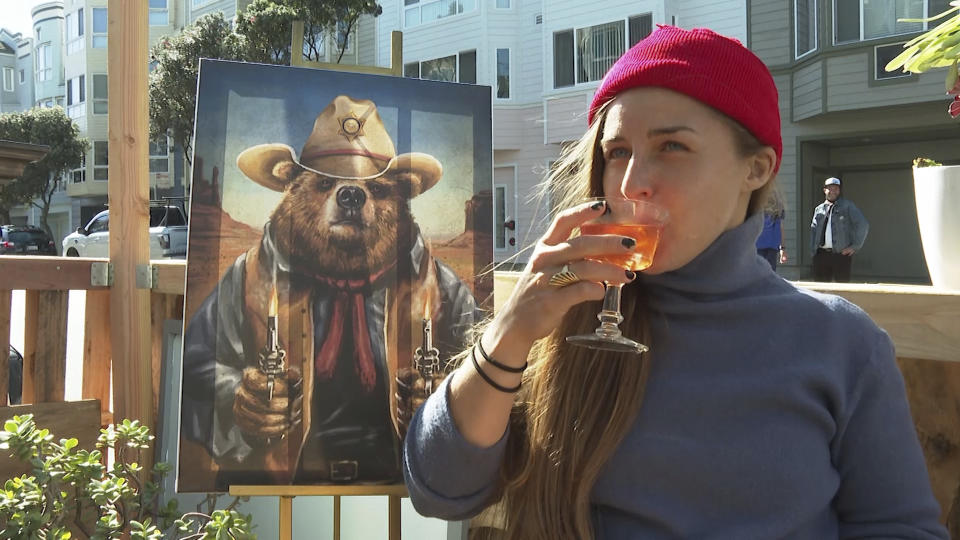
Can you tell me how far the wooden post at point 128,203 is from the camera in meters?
2.80

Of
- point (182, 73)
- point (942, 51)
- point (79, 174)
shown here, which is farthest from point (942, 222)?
point (79, 174)

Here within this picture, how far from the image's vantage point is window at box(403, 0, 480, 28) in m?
21.3

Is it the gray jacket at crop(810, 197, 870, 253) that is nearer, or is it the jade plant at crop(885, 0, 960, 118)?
the jade plant at crop(885, 0, 960, 118)

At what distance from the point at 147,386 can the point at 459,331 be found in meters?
1.39

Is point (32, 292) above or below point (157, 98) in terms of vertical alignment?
below

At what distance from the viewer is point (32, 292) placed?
2.99 metres

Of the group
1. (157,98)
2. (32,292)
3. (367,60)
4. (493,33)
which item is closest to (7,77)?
(157,98)

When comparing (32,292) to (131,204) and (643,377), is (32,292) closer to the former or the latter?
(131,204)

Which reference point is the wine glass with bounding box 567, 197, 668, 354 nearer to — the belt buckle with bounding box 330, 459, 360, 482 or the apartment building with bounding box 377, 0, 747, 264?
the belt buckle with bounding box 330, 459, 360, 482

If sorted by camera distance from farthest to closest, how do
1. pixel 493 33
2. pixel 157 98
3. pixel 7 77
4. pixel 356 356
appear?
pixel 7 77, pixel 157 98, pixel 493 33, pixel 356 356

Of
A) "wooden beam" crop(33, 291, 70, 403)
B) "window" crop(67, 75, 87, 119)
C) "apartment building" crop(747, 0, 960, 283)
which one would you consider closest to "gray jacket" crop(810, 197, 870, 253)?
"apartment building" crop(747, 0, 960, 283)

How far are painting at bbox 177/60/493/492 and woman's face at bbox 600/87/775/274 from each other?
0.83m

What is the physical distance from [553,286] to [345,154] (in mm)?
1022

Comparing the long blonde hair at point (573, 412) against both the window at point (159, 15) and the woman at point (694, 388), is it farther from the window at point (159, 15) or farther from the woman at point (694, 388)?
the window at point (159, 15)
